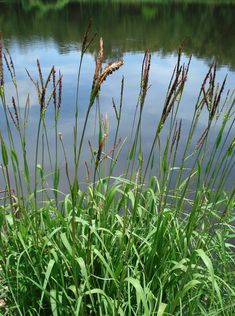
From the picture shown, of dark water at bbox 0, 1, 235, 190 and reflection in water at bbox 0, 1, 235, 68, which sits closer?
dark water at bbox 0, 1, 235, 190

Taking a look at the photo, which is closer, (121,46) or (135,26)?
(121,46)

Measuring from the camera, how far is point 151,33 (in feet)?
59.0

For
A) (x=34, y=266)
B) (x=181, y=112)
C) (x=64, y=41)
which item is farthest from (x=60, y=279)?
(x=64, y=41)

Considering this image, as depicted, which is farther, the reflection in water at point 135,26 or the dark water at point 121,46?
the reflection in water at point 135,26

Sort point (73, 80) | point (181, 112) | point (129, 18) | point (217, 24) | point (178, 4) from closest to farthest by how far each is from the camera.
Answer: point (181, 112) → point (73, 80) → point (217, 24) → point (129, 18) → point (178, 4)

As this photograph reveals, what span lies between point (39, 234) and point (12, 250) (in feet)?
0.60

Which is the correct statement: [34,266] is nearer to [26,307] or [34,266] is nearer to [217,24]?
[26,307]

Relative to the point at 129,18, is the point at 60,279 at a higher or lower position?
higher

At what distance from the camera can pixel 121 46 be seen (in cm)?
1397

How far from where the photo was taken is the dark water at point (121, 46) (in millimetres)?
6871

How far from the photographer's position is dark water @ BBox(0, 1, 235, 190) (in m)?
6.87

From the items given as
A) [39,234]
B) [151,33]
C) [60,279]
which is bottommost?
[151,33]

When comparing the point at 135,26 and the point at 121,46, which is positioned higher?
the point at 121,46

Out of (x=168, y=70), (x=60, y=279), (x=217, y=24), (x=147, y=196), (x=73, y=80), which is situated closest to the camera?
(x=60, y=279)
